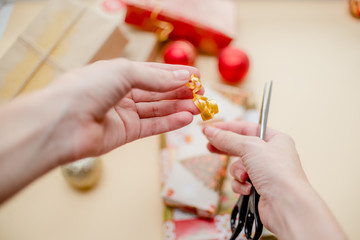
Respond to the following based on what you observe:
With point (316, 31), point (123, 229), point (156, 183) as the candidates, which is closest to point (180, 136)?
point (156, 183)

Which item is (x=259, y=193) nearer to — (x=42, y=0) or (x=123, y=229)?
(x=123, y=229)

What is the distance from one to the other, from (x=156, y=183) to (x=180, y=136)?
0.13 metres

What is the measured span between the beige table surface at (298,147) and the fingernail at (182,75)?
0.30 meters

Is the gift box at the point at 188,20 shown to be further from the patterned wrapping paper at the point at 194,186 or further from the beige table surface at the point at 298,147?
the patterned wrapping paper at the point at 194,186

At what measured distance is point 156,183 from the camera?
27.7 inches

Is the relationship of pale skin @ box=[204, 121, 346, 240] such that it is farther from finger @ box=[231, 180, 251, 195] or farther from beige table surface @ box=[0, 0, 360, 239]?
beige table surface @ box=[0, 0, 360, 239]

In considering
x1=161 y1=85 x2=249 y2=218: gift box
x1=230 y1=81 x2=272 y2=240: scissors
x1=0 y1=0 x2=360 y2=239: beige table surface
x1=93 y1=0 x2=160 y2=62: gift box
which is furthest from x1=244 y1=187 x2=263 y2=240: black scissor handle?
x1=93 y1=0 x2=160 y2=62: gift box

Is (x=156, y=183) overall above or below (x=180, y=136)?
below

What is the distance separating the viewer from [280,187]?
0.47 meters

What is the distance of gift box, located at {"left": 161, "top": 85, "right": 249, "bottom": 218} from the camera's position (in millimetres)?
633

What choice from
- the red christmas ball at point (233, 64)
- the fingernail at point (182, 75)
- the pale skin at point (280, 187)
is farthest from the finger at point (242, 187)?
the red christmas ball at point (233, 64)

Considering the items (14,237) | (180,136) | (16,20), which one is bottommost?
(14,237)

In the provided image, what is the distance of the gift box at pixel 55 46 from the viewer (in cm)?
65

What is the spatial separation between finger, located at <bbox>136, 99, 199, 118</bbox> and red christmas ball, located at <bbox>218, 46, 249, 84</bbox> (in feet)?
0.86
